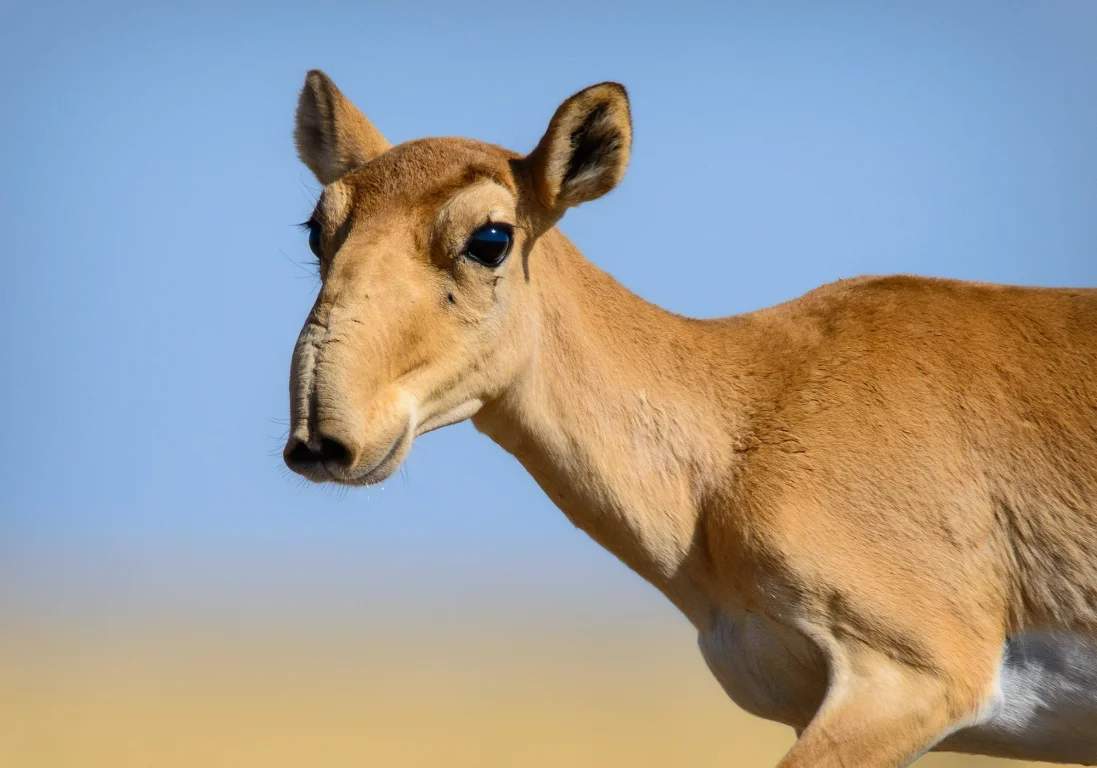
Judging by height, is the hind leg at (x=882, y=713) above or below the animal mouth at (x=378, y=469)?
Result: below

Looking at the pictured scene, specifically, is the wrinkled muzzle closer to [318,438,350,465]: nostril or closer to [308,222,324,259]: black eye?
[318,438,350,465]: nostril

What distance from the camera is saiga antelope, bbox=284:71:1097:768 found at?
870 cm

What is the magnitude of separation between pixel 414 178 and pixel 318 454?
6.51 ft

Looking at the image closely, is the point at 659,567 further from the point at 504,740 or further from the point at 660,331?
the point at 504,740

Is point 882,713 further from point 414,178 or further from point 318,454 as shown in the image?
point 414,178

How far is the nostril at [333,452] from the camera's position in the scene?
8.05 m

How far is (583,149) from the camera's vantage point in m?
9.68

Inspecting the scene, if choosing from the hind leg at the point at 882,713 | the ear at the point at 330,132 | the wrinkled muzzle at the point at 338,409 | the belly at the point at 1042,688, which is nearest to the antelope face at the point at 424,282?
the wrinkled muzzle at the point at 338,409

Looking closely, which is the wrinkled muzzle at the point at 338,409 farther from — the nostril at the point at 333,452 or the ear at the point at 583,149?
the ear at the point at 583,149

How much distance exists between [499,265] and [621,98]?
141 cm

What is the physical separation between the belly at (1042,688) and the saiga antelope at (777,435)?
0.02 metres

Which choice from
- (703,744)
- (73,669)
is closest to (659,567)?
(703,744)

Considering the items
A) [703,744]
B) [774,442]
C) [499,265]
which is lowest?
[703,744]

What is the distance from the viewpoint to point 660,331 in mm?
10156
